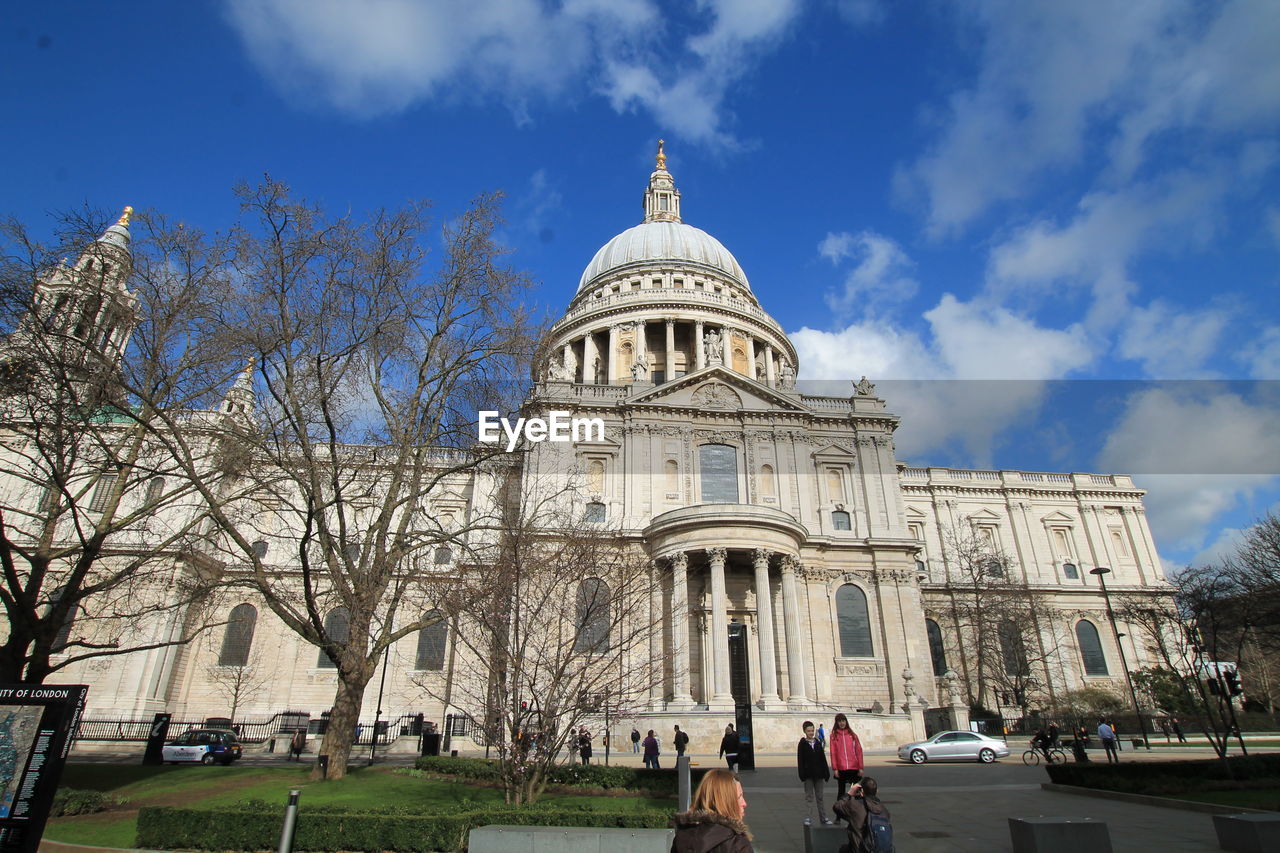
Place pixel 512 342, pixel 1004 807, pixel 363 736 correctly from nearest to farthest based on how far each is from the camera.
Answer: pixel 1004 807 → pixel 512 342 → pixel 363 736

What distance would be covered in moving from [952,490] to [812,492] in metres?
21.6

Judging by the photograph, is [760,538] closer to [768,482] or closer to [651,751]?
[768,482]


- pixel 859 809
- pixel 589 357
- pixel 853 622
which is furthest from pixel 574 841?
pixel 589 357

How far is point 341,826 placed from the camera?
35.5ft

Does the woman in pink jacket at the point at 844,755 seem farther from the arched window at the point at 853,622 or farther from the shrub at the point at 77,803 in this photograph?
the arched window at the point at 853,622

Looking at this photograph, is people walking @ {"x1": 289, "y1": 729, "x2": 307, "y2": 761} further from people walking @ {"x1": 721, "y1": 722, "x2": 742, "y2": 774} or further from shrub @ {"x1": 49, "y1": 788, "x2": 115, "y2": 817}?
people walking @ {"x1": 721, "y1": 722, "x2": 742, "y2": 774}

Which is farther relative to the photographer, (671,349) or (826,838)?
(671,349)

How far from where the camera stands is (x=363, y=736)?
3378cm

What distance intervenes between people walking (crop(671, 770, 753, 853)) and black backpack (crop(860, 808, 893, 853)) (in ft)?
13.1

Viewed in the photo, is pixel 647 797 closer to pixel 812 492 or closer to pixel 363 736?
pixel 363 736

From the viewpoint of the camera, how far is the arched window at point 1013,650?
40.8m

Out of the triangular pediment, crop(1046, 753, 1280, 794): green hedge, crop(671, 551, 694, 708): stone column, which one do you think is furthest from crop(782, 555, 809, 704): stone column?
crop(1046, 753, 1280, 794): green hedge

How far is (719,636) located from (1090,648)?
34376 millimetres

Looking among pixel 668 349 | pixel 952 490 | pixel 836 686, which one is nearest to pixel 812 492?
Answer: pixel 836 686
